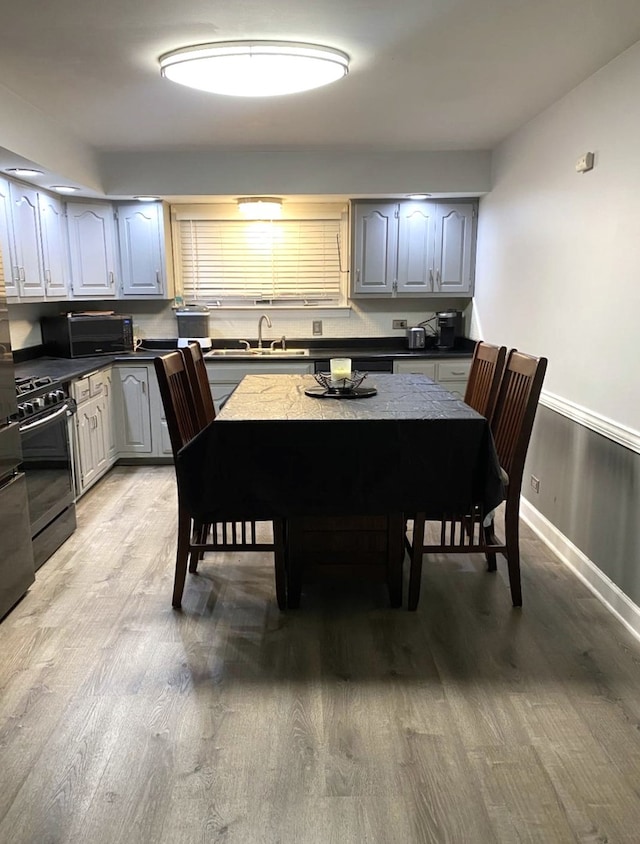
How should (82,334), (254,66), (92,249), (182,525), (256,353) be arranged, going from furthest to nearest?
(256,353) → (92,249) → (82,334) → (182,525) → (254,66)

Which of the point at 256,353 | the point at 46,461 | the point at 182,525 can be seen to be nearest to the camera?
the point at 182,525

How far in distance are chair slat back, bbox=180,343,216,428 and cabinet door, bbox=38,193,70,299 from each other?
1485 mm

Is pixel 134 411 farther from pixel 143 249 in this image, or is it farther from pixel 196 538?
pixel 196 538

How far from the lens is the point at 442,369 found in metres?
4.80

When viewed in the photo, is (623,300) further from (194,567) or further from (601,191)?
(194,567)

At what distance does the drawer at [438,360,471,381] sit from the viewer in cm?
480

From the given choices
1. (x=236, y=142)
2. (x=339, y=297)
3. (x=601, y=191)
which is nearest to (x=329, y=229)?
(x=339, y=297)

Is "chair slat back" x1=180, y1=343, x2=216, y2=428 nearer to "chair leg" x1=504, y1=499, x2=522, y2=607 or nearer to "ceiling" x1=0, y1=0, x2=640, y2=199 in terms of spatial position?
"ceiling" x1=0, y1=0, x2=640, y2=199

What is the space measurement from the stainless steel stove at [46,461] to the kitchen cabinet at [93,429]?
40 centimetres

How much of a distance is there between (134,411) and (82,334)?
0.69 meters

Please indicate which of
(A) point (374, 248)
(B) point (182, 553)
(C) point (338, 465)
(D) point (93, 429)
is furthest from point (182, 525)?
(A) point (374, 248)

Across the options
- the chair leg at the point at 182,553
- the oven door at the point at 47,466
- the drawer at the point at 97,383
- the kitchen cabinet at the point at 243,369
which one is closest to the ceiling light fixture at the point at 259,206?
the kitchen cabinet at the point at 243,369

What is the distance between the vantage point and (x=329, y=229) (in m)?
5.18

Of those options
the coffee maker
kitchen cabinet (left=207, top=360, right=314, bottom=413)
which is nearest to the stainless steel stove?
kitchen cabinet (left=207, top=360, right=314, bottom=413)
